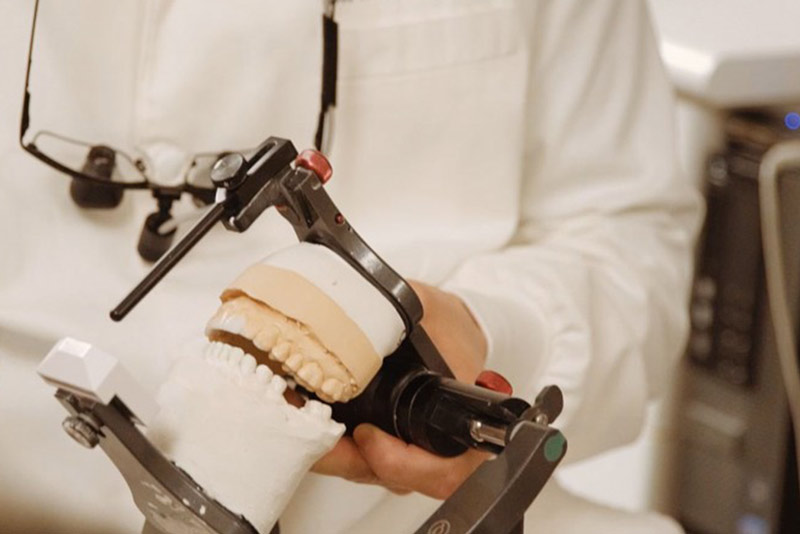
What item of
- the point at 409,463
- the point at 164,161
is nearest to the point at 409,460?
the point at 409,463

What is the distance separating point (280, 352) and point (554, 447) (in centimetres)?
10

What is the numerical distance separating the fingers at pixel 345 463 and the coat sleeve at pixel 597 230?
0.18m

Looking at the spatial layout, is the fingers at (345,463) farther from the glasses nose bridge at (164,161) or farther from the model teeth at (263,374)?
the glasses nose bridge at (164,161)

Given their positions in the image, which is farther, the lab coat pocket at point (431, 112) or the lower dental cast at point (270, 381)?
the lab coat pocket at point (431, 112)

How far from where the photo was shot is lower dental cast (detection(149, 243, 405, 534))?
1.46 ft

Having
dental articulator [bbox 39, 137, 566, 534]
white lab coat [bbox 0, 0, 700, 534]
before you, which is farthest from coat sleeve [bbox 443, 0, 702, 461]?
dental articulator [bbox 39, 137, 566, 534]

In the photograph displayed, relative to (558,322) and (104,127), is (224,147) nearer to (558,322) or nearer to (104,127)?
(104,127)

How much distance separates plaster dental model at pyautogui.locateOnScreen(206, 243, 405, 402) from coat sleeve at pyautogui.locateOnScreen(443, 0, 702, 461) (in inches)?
9.4

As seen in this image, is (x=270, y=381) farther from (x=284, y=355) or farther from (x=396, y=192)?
(x=396, y=192)

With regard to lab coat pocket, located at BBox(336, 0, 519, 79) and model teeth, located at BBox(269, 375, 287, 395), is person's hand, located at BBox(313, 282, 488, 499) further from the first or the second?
lab coat pocket, located at BBox(336, 0, 519, 79)

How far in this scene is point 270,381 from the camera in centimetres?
45

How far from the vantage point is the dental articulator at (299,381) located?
1.36 feet

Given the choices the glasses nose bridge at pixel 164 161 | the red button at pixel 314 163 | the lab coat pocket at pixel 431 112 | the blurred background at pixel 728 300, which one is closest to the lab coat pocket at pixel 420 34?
the lab coat pocket at pixel 431 112

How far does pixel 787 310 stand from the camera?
1.12 metres
